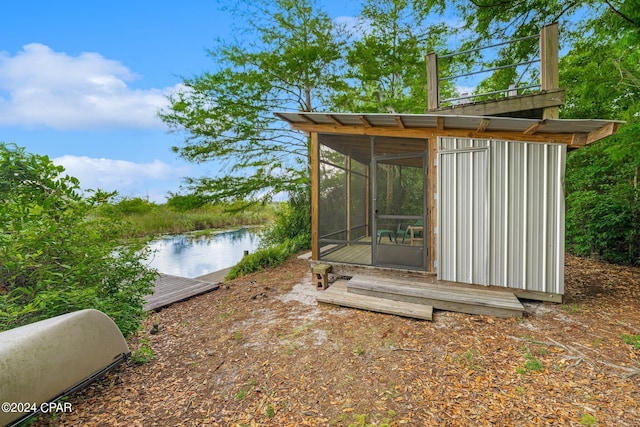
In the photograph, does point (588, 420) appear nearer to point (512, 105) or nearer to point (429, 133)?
point (429, 133)

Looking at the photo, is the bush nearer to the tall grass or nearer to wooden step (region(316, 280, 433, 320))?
the tall grass

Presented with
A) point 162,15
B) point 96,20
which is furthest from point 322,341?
point 162,15

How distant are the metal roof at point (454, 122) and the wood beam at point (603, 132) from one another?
0.01 m

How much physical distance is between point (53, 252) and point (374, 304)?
371 centimetres

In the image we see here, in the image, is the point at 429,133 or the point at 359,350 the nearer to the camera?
the point at 359,350

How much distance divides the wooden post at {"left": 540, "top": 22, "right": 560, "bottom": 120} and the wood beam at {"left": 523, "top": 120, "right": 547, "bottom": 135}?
1.10 meters

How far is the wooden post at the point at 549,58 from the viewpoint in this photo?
436cm

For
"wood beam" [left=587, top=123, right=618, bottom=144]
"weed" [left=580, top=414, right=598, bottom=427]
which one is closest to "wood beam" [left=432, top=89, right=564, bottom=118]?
"wood beam" [left=587, top=123, right=618, bottom=144]

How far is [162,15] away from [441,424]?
409 inches

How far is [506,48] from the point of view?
702 centimetres

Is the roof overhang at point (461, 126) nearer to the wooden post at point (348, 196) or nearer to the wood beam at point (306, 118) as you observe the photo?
the wood beam at point (306, 118)

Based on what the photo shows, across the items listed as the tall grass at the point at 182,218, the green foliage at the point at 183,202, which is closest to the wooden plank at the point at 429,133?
the green foliage at the point at 183,202

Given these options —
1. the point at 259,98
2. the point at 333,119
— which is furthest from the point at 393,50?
the point at 333,119

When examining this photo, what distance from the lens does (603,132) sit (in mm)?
3490
